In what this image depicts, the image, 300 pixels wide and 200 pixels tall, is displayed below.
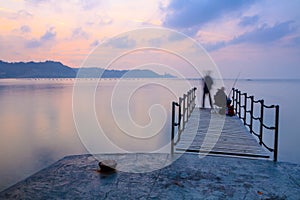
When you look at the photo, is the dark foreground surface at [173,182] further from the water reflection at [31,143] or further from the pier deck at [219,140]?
the water reflection at [31,143]

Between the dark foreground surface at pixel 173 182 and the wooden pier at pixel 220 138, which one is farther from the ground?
the wooden pier at pixel 220 138

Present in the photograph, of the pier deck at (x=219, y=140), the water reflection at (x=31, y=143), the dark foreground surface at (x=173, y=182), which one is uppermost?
the pier deck at (x=219, y=140)

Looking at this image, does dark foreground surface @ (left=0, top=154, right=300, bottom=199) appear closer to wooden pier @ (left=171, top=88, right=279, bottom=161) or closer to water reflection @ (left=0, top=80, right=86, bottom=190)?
wooden pier @ (left=171, top=88, right=279, bottom=161)

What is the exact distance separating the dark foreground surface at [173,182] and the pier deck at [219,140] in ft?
1.76

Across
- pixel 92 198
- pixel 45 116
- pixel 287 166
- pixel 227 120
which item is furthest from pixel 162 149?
pixel 45 116

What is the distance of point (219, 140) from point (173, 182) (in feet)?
8.66

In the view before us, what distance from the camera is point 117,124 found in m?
15.6

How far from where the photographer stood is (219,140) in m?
5.61

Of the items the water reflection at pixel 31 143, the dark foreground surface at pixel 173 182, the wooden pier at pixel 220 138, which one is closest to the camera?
the dark foreground surface at pixel 173 182

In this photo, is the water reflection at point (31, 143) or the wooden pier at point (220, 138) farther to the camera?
the water reflection at point (31, 143)

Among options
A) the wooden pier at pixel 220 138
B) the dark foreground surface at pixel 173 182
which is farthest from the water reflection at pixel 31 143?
the wooden pier at pixel 220 138

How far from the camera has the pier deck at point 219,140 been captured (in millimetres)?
4785

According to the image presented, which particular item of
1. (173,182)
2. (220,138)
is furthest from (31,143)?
(173,182)

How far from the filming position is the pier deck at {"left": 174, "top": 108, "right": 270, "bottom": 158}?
15.7 feet
